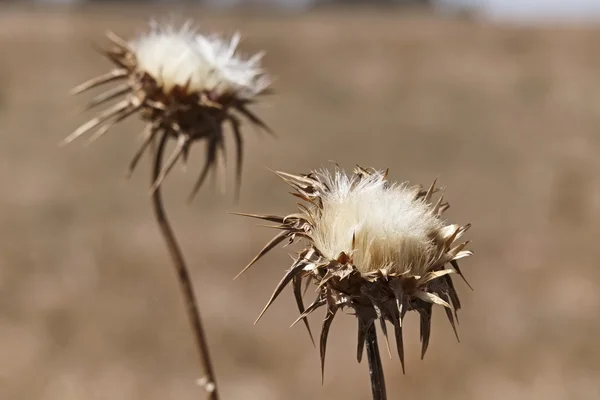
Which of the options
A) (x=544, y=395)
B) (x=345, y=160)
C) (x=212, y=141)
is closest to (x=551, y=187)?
(x=345, y=160)

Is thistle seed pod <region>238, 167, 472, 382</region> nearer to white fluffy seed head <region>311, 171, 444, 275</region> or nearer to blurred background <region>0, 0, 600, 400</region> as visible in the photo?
white fluffy seed head <region>311, 171, 444, 275</region>

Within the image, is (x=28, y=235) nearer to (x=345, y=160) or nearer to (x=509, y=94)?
(x=345, y=160)

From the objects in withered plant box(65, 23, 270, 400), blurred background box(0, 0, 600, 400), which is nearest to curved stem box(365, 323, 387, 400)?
withered plant box(65, 23, 270, 400)

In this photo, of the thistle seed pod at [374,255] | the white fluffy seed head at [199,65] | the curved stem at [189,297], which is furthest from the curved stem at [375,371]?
the white fluffy seed head at [199,65]

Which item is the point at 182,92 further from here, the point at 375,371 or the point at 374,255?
the point at 375,371

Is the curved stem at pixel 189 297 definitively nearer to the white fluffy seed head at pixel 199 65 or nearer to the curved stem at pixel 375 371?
the white fluffy seed head at pixel 199 65

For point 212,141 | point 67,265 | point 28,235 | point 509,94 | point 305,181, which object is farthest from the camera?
point 509,94
